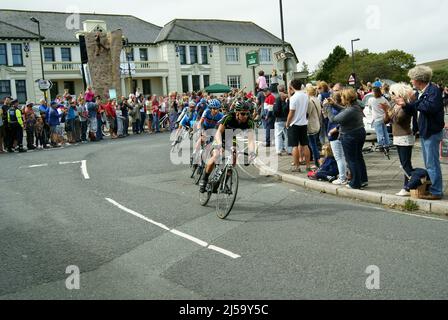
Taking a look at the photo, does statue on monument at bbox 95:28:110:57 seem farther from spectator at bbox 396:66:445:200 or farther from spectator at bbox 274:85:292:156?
spectator at bbox 396:66:445:200

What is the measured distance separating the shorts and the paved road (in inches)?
51.5

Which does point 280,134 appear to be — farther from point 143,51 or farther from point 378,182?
point 143,51

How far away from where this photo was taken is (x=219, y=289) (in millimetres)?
4777

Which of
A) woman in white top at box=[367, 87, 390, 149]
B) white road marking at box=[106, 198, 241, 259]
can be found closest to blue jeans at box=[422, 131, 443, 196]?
white road marking at box=[106, 198, 241, 259]

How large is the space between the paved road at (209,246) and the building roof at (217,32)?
2047 inches

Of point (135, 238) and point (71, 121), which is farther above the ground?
point (71, 121)

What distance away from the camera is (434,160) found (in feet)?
25.6

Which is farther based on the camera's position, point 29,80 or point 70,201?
point 29,80

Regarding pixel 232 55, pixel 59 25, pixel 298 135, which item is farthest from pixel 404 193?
pixel 232 55

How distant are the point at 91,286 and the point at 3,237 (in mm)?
2759
